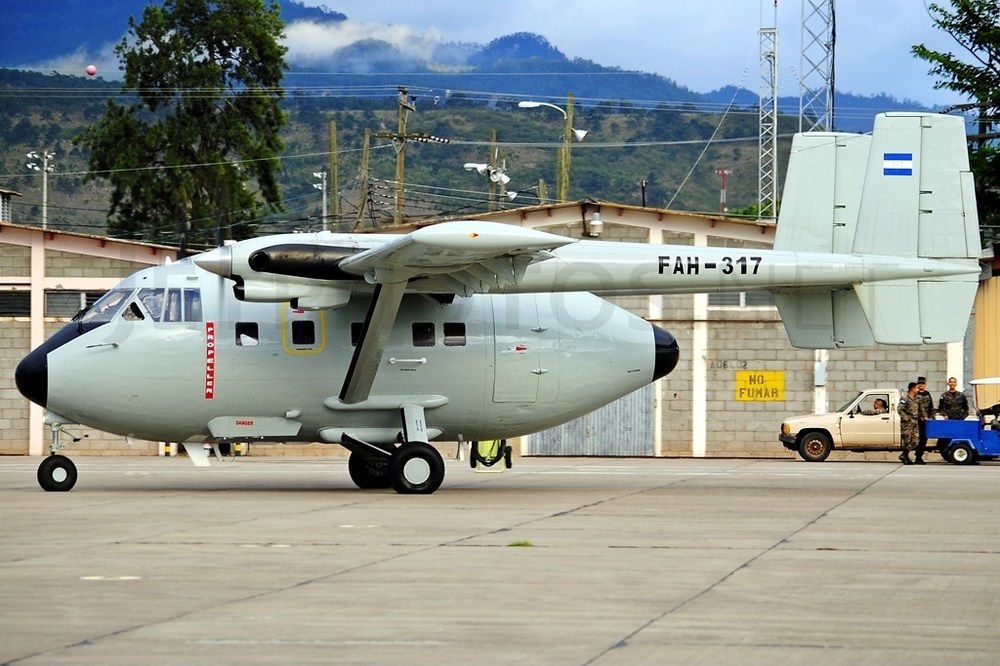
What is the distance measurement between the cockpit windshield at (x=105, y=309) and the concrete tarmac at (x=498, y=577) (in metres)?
2.43

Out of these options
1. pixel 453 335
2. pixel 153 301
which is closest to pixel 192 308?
pixel 153 301

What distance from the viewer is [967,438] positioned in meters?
30.7

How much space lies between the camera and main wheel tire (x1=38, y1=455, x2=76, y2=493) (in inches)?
763

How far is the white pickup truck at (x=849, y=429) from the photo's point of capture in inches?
1267

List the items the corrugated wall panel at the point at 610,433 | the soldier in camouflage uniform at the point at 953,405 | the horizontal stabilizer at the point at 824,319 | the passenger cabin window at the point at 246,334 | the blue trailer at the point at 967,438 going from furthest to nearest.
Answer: the corrugated wall panel at the point at 610,433, the soldier in camouflage uniform at the point at 953,405, the blue trailer at the point at 967,438, the horizontal stabilizer at the point at 824,319, the passenger cabin window at the point at 246,334

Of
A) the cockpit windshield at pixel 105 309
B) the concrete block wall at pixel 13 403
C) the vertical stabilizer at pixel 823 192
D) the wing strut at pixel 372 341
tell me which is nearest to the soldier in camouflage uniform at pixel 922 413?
the vertical stabilizer at pixel 823 192

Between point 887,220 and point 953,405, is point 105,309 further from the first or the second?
point 953,405

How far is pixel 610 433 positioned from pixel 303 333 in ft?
56.0

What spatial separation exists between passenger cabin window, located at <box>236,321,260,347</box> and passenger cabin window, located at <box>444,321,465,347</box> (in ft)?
8.63

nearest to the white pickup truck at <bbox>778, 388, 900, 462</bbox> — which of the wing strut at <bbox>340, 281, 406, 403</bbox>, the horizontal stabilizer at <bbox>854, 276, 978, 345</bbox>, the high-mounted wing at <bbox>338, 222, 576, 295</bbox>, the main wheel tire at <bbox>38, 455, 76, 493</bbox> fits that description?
the horizontal stabilizer at <bbox>854, 276, 978, 345</bbox>

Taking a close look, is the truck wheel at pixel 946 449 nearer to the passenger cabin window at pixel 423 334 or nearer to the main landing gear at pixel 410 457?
the main landing gear at pixel 410 457

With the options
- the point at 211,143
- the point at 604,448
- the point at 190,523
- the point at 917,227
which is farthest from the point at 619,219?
the point at 211,143

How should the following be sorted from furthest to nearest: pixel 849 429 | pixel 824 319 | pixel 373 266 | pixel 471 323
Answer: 1. pixel 849 429
2. pixel 824 319
3. pixel 471 323
4. pixel 373 266

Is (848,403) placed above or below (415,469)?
above
